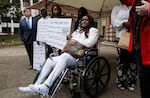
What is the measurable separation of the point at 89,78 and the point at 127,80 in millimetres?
1068

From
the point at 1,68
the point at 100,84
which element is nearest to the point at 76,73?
the point at 100,84

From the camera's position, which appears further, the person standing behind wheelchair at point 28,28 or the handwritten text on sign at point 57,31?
the person standing behind wheelchair at point 28,28

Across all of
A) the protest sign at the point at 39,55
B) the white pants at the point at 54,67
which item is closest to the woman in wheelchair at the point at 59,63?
the white pants at the point at 54,67

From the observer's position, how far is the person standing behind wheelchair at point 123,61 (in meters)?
5.59

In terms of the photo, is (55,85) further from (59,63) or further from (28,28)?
(28,28)

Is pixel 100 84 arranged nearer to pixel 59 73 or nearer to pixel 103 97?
pixel 103 97

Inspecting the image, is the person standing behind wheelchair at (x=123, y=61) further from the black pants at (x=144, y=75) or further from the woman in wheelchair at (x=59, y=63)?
the black pants at (x=144, y=75)

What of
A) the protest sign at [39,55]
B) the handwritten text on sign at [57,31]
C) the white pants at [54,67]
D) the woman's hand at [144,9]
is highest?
the woman's hand at [144,9]

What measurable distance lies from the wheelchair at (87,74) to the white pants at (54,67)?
2.9 inches

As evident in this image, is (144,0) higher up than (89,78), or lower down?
higher up

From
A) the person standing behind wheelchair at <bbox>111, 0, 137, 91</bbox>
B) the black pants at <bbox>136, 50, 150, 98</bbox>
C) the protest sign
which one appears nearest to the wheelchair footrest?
the person standing behind wheelchair at <bbox>111, 0, 137, 91</bbox>

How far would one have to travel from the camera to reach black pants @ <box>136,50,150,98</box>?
8.46ft

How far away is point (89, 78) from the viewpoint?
5.19 metres

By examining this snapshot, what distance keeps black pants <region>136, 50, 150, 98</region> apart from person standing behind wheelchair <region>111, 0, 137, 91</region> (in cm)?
294
